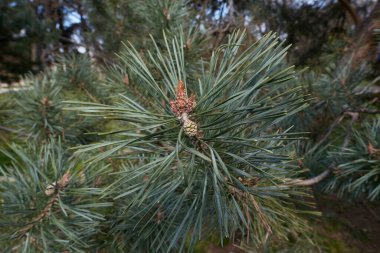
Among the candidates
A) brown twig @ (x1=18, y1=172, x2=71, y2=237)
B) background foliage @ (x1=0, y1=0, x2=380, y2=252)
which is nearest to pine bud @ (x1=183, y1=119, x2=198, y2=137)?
background foliage @ (x1=0, y1=0, x2=380, y2=252)

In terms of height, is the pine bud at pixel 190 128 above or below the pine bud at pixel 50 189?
above

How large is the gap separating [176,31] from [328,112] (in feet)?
1.49

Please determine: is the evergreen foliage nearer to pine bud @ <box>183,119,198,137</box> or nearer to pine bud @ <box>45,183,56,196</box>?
pine bud @ <box>183,119,198,137</box>

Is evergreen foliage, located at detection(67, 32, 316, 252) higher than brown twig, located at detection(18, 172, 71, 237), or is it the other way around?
evergreen foliage, located at detection(67, 32, 316, 252)

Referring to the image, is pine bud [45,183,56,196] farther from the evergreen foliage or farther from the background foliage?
the evergreen foliage

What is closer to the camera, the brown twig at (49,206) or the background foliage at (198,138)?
the background foliage at (198,138)

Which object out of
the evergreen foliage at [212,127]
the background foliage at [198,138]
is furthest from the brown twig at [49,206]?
the evergreen foliage at [212,127]

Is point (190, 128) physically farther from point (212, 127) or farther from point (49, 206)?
point (49, 206)

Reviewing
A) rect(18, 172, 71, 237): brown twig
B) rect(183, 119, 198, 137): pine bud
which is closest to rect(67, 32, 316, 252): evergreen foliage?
rect(183, 119, 198, 137): pine bud

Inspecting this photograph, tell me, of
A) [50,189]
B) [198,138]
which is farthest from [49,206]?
[198,138]

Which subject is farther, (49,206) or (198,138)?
(49,206)

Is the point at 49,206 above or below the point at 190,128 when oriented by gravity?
below

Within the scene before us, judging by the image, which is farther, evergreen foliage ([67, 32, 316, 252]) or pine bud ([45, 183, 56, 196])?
pine bud ([45, 183, 56, 196])

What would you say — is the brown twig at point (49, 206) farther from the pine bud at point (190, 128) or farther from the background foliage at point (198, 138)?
the pine bud at point (190, 128)
